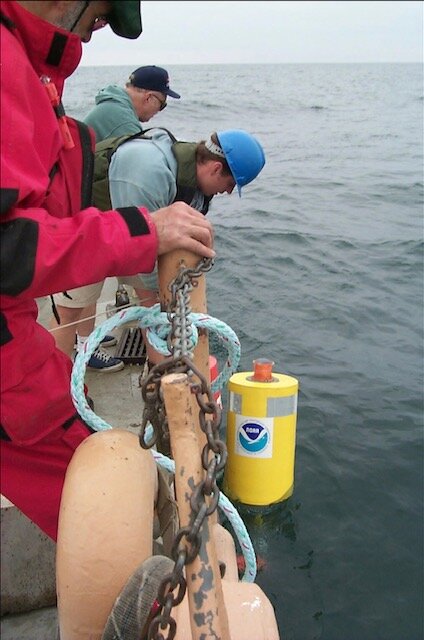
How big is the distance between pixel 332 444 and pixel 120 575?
3718 millimetres

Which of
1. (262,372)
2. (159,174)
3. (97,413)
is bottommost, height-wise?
(97,413)

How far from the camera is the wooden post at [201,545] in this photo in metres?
1.45

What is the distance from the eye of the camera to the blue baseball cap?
17.8ft

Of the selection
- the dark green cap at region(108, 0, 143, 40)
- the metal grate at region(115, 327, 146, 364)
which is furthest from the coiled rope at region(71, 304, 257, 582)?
the metal grate at region(115, 327, 146, 364)

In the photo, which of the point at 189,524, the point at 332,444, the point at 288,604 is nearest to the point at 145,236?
the point at 189,524

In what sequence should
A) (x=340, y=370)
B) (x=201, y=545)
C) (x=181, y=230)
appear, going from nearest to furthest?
(x=201, y=545) < (x=181, y=230) < (x=340, y=370)

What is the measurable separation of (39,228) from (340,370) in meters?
5.21

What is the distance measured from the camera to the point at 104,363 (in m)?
4.66

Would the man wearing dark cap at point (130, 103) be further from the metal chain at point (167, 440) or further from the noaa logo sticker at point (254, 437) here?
the metal chain at point (167, 440)

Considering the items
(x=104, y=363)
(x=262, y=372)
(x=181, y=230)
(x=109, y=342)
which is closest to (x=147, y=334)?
(x=181, y=230)

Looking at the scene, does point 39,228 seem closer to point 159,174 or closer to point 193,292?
point 193,292

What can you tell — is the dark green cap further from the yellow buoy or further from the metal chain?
the yellow buoy

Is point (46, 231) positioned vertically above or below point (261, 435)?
above

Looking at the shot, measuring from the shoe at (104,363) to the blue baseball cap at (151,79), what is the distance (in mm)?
2441
